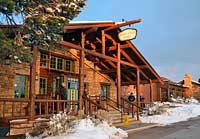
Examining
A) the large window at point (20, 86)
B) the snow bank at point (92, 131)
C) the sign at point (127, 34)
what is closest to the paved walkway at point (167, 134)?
the snow bank at point (92, 131)

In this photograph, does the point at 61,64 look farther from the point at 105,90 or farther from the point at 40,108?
the point at 40,108

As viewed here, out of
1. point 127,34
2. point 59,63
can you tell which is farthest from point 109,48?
point 59,63

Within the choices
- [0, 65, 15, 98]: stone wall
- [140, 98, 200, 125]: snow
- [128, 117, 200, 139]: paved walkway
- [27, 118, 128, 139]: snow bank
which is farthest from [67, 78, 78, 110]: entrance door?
[27, 118, 128, 139]: snow bank

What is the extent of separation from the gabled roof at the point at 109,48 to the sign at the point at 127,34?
0.57 meters

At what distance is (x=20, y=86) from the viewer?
17.7m

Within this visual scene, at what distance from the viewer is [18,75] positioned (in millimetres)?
17562

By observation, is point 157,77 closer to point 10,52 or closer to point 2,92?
point 2,92

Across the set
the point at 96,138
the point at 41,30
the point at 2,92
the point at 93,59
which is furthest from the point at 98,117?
the point at 93,59

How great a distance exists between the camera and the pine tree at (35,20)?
8073mm

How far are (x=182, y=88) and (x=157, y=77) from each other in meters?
20.8

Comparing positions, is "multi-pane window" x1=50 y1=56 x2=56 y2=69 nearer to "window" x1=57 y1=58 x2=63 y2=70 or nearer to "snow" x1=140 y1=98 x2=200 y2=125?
"window" x1=57 y1=58 x2=63 y2=70

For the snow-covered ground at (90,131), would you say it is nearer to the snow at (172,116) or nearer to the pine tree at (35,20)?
Result: the pine tree at (35,20)

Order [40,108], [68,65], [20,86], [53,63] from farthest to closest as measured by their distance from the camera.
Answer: [68,65], [53,63], [20,86], [40,108]

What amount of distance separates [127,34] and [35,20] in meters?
11.9
